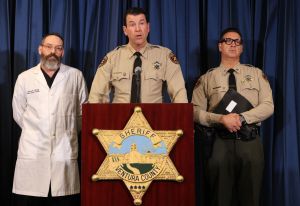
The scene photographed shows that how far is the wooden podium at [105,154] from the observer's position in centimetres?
201

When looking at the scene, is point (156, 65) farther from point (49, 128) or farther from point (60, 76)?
point (49, 128)

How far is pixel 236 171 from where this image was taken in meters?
2.88

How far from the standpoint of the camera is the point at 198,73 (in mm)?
3369

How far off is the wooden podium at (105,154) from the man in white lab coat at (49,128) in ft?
2.52

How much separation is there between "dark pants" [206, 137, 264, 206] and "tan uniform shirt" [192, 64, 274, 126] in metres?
0.20

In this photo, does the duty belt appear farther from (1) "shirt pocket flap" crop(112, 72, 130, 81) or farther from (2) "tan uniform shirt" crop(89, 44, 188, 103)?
(1) "shirt pocket flap" crop(112, 72, 130, 81)

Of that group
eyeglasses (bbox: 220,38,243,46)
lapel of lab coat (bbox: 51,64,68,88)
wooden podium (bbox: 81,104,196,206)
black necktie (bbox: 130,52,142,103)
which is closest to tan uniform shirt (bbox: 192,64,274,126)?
eyeglasses (bbox: 220,38,243,46)

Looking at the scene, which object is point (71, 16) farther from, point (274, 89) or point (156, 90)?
point (274, 89)

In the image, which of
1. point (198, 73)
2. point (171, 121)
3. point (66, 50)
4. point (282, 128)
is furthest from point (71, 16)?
point (282, 128)

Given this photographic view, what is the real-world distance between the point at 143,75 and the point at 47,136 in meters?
0.79

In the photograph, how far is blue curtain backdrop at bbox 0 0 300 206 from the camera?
10.9ft

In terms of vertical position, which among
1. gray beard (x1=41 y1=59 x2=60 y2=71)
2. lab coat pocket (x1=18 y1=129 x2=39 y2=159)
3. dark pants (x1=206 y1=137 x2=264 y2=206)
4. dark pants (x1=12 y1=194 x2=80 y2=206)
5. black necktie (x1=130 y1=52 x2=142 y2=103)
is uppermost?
gray beard (x1=41 y1=59 x2=60 y2=71)

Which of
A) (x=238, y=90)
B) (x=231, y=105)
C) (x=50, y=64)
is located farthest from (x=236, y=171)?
(x=50, y=64)

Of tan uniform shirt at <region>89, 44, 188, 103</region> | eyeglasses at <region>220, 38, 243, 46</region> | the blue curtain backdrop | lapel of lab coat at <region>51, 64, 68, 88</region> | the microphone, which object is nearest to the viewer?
the microphone
